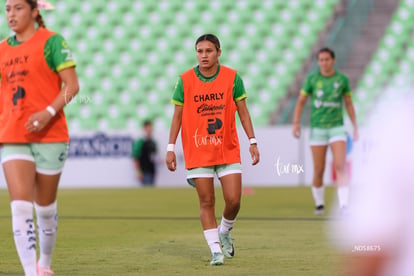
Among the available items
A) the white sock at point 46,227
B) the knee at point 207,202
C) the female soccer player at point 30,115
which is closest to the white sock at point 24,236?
the female soccer player at point 30,115

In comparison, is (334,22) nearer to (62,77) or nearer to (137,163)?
(137,163)

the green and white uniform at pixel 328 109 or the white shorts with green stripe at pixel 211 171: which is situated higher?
the white shorts with green stripe at pixel 211 171

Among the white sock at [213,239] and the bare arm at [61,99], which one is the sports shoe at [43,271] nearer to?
the bare arm at [61,99]

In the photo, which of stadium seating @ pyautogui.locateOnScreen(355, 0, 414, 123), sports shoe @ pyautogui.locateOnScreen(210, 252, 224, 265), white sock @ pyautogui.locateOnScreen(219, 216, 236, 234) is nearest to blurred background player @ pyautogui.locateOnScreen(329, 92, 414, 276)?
sports shoe @ pyautogui.locateOnScreen(210, 252, 224, 265)

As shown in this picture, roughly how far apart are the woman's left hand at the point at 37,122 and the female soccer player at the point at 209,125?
1779mm

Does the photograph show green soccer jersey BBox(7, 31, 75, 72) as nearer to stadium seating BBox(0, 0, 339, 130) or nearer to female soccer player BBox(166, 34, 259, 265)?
female soccer player BBox(166, 34, 259, 265)

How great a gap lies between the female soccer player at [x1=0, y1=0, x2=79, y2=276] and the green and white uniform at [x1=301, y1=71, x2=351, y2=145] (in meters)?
6.45

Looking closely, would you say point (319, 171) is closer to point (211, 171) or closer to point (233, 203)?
point (233, 203)

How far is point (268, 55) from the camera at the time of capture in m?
22.3

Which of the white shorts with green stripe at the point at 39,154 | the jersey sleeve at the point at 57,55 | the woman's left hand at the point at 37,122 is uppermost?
the jersey sleeve at the point at 57,55

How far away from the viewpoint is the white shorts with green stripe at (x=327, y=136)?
10.8 m

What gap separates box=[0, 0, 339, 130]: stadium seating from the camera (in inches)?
869

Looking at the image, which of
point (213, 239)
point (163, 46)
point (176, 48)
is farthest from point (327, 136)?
point (163, 46)

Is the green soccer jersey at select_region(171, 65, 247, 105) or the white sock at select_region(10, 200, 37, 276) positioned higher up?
the green soccer jersey at select_region(171, 65, 247, 105)
